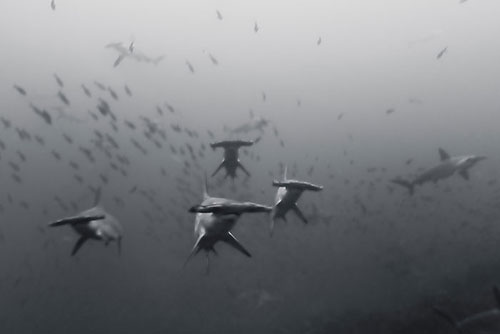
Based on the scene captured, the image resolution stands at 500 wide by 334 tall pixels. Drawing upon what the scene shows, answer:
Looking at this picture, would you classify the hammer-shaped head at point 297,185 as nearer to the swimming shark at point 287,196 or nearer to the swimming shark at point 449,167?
the swimming shark at point 287,196

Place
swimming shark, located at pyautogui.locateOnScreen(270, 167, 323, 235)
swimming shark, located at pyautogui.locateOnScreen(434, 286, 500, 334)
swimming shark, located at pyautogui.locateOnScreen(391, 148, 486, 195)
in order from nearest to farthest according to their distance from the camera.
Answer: swimming shark, located at pyautogui.locateOnScreen(270, 167, 323, 235)
swimming shark, located at pyautogui.locateOnScreen(434, 286, 500, 334)
swimming shark, located at pyautogui.locateOnScreen(391, 148, 486, 195)

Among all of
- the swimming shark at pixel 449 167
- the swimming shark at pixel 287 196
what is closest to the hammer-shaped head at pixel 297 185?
the swimming shark at pixel 287 196

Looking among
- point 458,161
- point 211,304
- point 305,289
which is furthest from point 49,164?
point 458,161

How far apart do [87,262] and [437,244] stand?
1333 inches

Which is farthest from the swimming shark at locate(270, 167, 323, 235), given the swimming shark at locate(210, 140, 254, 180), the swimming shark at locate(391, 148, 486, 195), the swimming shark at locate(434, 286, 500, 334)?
the swimming shark at locate(391, 148, 486, 195)

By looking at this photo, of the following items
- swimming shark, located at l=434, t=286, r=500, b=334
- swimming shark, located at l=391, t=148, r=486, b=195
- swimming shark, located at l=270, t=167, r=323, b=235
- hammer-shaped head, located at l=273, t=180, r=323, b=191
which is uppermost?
hammer-shaped head, located at l=273, t=180, r=323, b=191

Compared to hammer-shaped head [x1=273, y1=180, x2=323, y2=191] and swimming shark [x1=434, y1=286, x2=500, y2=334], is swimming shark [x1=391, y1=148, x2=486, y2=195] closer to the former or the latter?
swimming shark [x1=434, y1=286, x2=500, y2=334]

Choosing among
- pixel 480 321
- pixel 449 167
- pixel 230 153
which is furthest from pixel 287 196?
pixel 449 167

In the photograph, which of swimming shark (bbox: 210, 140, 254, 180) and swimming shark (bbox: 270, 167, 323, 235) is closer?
swimming shark (bbox: 270, 167, 323, 235)

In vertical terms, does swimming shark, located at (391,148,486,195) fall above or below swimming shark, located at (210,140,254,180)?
below

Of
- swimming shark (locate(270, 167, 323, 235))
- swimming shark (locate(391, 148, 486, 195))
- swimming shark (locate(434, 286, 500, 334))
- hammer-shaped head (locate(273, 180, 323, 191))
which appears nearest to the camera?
hammer-shaped head (locate(273, 180, 323, 191))

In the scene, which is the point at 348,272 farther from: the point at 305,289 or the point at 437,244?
the point at 437,244

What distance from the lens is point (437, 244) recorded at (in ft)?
104

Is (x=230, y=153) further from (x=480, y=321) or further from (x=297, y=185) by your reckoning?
(x=480, y=321)
